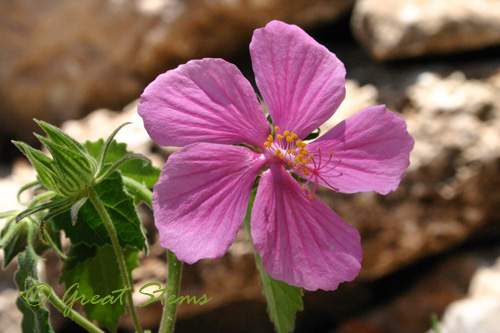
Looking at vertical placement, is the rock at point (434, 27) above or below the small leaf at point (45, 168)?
below

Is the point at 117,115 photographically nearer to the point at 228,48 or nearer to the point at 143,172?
the point at 228,48

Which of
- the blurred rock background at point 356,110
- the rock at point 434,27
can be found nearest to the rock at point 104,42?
the blurred rock background at point 356,110

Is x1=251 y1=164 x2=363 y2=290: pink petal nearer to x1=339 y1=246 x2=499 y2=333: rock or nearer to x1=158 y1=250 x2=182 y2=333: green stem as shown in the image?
x1=158 y1=250 x2=182 y2=333: green stem

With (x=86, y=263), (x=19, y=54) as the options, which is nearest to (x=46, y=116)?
(x=19, y=54)

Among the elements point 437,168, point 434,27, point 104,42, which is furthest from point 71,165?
point 104,42

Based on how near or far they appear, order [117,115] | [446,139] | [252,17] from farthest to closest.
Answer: [252,17], [117,115], [446,139]

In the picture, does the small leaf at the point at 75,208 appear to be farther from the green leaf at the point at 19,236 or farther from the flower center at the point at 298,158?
the flower center at the point at 298,158
